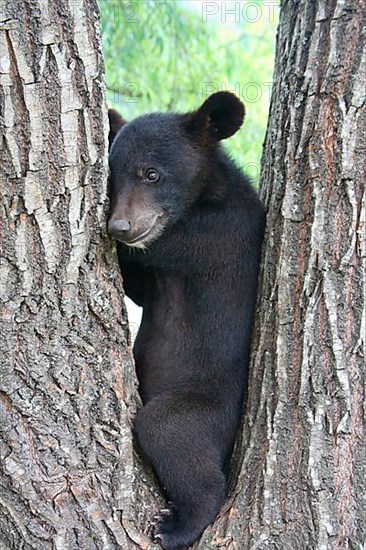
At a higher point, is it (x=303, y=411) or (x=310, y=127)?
(x=310, y=127)

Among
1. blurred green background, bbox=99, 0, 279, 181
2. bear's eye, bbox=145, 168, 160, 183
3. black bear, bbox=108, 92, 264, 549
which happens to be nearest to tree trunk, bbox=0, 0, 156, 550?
black bear, bbox=108, 92, 264, 549

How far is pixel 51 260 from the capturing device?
2533 mm

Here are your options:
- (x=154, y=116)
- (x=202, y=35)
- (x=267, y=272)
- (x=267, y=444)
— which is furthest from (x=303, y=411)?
(x=202, y=35)

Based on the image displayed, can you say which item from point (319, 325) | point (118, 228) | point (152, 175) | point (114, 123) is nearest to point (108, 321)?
point (118, 228)

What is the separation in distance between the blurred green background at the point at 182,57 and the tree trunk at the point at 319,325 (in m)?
4.22

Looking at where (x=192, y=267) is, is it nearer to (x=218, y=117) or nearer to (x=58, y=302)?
(x=218, y=117)

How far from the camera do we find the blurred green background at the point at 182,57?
7438 mm

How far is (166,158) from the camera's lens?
336 cm

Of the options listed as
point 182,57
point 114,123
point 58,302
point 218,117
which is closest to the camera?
point 58,302

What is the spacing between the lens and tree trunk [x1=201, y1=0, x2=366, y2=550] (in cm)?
256

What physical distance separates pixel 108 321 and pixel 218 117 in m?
1.21

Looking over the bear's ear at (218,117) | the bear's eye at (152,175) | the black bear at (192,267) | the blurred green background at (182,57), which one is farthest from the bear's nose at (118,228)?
the blurred green background at (182,57)

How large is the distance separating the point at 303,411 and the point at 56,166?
1124 mm

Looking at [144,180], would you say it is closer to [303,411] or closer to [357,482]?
[303,411]
